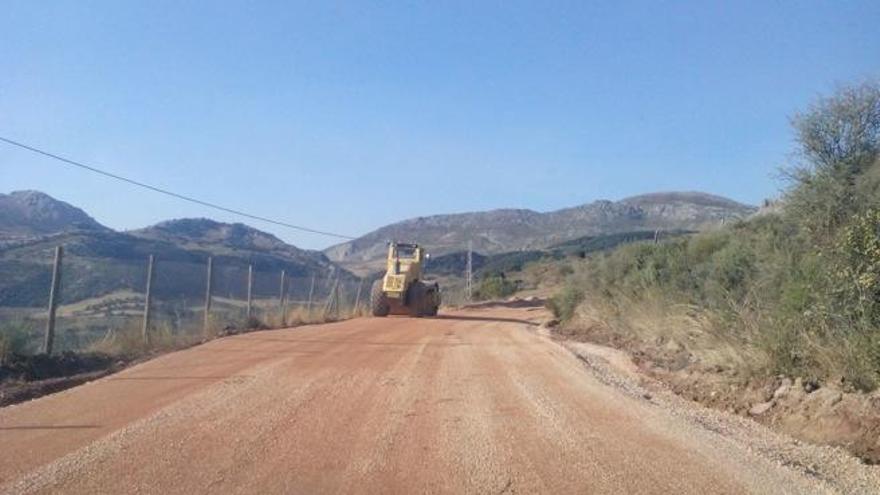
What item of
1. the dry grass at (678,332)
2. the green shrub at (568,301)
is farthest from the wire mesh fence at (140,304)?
the dry grass at (678,332)

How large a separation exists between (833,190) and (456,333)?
14880 millimetres

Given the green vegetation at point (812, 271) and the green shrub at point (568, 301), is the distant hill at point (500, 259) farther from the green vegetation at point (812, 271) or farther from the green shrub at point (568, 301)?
the green vegetation at point (812, 271)

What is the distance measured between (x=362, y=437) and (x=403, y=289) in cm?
3125

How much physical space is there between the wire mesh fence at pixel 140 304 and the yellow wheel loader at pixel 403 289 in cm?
159

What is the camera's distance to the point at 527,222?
184000 millimetres

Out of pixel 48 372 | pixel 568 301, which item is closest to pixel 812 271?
pixel 48 372

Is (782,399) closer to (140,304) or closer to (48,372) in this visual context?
(48,372)

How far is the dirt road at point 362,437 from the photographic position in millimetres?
8109

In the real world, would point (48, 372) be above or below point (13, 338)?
below

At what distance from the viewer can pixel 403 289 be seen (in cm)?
4122

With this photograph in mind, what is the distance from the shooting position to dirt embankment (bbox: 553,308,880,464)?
33.2 feet

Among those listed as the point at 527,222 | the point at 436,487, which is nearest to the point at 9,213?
the point at 436,487

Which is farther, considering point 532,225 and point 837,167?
point 532,225

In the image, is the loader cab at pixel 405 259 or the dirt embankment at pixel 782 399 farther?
the loader cab at pixel 405 259
